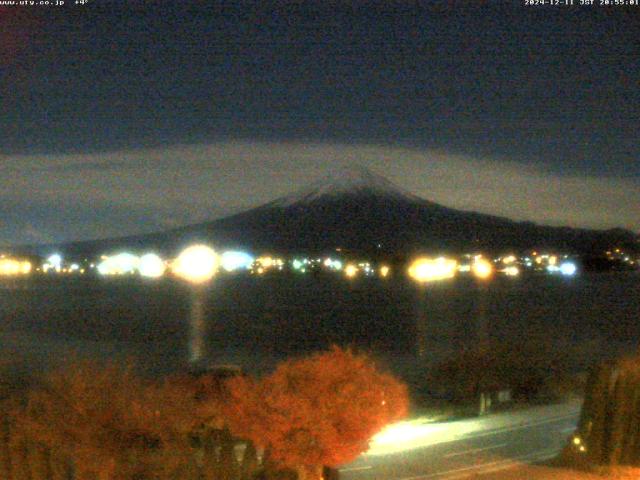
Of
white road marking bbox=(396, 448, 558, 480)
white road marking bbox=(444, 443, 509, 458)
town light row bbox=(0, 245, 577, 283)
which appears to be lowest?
white road marking bbox=(444, 443, 509, 458)

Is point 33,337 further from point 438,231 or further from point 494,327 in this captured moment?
point 438,231

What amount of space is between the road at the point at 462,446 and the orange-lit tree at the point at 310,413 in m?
2.15

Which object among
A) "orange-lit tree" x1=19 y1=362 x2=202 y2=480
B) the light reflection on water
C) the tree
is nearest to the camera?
"orange-lit tree" x1=19 y1=362 x2=202 y2=480

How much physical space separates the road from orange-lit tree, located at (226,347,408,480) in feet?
7.04

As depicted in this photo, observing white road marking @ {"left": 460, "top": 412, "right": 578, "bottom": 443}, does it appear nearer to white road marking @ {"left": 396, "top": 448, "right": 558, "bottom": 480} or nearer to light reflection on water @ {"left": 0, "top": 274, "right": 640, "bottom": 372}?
white road marking @ {"left": 396, "top": 448, "right": 558, "bottom": 480}

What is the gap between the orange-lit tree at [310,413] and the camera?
12.3 m

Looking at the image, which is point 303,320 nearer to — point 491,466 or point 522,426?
Answer: point 522,426

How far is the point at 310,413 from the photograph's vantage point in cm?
1230

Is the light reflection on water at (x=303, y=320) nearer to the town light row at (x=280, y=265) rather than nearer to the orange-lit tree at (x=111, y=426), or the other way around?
the town light row at (x=280, y=265)

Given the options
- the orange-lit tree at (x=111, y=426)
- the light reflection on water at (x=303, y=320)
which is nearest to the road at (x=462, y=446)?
the orange-lit tree at (x=111, y=426)

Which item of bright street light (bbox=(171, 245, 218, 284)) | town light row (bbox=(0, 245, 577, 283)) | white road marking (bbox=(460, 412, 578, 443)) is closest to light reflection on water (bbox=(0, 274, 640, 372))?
white road marking (bbox=(460, 412, 578, 443))

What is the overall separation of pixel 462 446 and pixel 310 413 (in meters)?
6.21

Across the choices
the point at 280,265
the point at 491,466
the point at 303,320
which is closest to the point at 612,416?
the point at 491,466

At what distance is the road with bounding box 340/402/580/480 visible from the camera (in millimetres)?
15078
